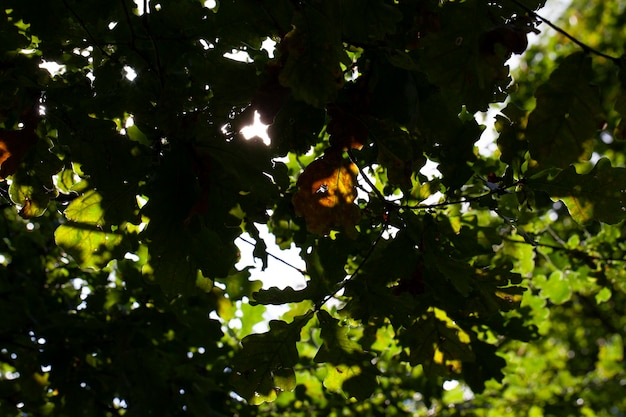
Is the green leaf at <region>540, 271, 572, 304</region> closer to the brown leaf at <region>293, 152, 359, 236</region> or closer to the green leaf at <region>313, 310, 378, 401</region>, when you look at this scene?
the green leaf at <region>313, 310, 378, 401</region>

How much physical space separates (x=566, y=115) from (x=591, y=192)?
61cm

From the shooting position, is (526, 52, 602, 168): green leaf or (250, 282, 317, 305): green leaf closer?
(526, 52, 602, 168): green leaf

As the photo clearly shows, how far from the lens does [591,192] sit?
66.5 inches

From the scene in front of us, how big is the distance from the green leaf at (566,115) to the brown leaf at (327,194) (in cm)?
48

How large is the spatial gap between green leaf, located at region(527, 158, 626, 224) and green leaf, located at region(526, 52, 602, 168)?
502 mm

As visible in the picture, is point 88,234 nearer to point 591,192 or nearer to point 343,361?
point 343,361

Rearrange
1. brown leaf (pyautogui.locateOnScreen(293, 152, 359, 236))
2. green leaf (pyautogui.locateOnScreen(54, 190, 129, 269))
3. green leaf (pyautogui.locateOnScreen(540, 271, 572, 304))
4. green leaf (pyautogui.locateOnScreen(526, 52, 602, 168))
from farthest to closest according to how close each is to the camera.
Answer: green leaf (pyautogui.locateOnScreen(540, 271, 572, 304)) → green leaf (pyautogui.locateOnScreen(54, 190, 129, 269)) → brown leaf (pyautogui.locateOnScreen(293, 152, 359, 236)) → green leaf (pyautogui.locateOnScreen(526, 52, 602, 168))

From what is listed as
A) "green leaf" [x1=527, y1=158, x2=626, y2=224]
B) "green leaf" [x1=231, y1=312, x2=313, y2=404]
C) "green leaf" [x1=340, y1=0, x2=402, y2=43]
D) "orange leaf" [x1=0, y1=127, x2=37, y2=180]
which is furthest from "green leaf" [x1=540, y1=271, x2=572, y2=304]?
"orange leaf" [x1=0, y1=127, x2=37, y2=180]

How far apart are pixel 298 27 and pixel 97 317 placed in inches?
83.2

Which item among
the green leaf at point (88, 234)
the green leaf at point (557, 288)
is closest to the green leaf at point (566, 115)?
the green leaf at point (88, 234)

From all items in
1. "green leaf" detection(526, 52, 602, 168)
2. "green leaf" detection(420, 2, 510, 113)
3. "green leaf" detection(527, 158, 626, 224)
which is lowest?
"green leaf" detection(526, 52, 602, 168)

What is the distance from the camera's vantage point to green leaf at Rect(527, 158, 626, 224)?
1677 millimetres

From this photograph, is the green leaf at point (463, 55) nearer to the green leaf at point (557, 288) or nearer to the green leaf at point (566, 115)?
the green leaf at point (566, 115)

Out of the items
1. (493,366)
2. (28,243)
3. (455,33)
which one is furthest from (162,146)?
(28,243)
